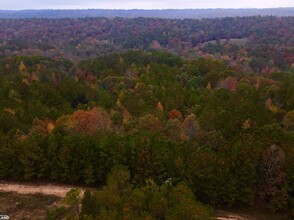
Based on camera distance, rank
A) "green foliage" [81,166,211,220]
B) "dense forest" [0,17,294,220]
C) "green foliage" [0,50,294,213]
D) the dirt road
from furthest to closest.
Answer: the dirt road
"dense forest" [0,17,294,220]
"green foliage" [0,50,294,213]
"green foliage" [81,166,211,220]

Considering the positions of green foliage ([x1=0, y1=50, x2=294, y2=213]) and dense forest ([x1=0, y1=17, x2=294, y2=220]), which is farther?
dense forest ([x1=0, y1=17, x2=294, y2=220])

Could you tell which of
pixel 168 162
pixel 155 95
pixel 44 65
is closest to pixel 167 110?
pixel 155 95

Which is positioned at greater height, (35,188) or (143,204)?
(143,204)

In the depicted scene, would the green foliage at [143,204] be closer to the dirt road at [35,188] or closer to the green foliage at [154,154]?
the green foliage at [154,154]

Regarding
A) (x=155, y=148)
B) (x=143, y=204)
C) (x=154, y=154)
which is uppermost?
(x=155, y=148)

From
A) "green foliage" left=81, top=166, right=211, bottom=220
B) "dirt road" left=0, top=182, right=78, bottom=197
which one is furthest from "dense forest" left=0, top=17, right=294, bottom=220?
"dirt road" left=0, top=182, right=78, bottom=197

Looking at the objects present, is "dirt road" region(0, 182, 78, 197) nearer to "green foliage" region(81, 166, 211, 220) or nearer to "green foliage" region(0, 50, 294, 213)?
"green foliage" region(0, 50, 294, 213)

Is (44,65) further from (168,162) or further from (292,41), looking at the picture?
(292,41)

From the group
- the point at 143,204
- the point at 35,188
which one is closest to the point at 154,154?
the point at 143,204

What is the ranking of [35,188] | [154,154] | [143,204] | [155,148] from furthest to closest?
[35,188], [155,148], [154,154], [143,204]

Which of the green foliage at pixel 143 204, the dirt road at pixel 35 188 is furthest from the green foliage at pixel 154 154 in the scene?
the dirt road at pixel 35 188

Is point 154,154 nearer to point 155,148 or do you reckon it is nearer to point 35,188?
point 155,148
